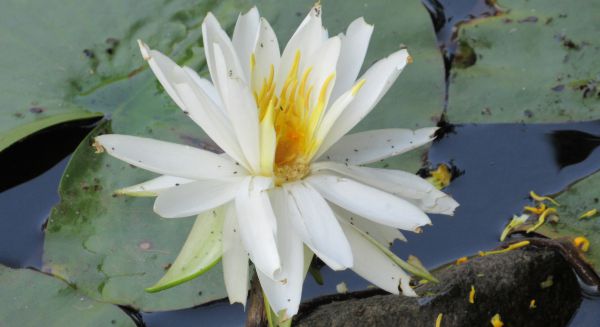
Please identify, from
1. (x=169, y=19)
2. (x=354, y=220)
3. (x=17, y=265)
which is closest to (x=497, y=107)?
(x=354, y=220)

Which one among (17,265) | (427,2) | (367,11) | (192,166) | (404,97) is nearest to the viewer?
(192,166)

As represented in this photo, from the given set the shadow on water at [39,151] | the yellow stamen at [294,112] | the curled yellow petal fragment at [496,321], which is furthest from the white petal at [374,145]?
the shadow on water at [39,151]

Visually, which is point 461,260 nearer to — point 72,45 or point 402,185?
point 402,185

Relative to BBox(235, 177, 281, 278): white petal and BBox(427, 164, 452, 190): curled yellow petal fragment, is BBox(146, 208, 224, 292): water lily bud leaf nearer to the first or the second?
BBox(235, 177, 281, 278): white petal

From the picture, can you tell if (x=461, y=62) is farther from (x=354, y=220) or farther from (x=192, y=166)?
(x=192, y=166)

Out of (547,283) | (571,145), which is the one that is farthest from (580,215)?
(571,145)

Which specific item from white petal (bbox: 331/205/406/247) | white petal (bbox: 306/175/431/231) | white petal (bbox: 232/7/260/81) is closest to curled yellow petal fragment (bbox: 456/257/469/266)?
white petal (bbox: 331/205/406/247)

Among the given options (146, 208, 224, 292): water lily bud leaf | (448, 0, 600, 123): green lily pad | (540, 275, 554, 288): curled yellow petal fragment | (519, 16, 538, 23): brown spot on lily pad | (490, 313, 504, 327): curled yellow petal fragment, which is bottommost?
→ (540, 275, 554, 288): curled yellow petal fragment
